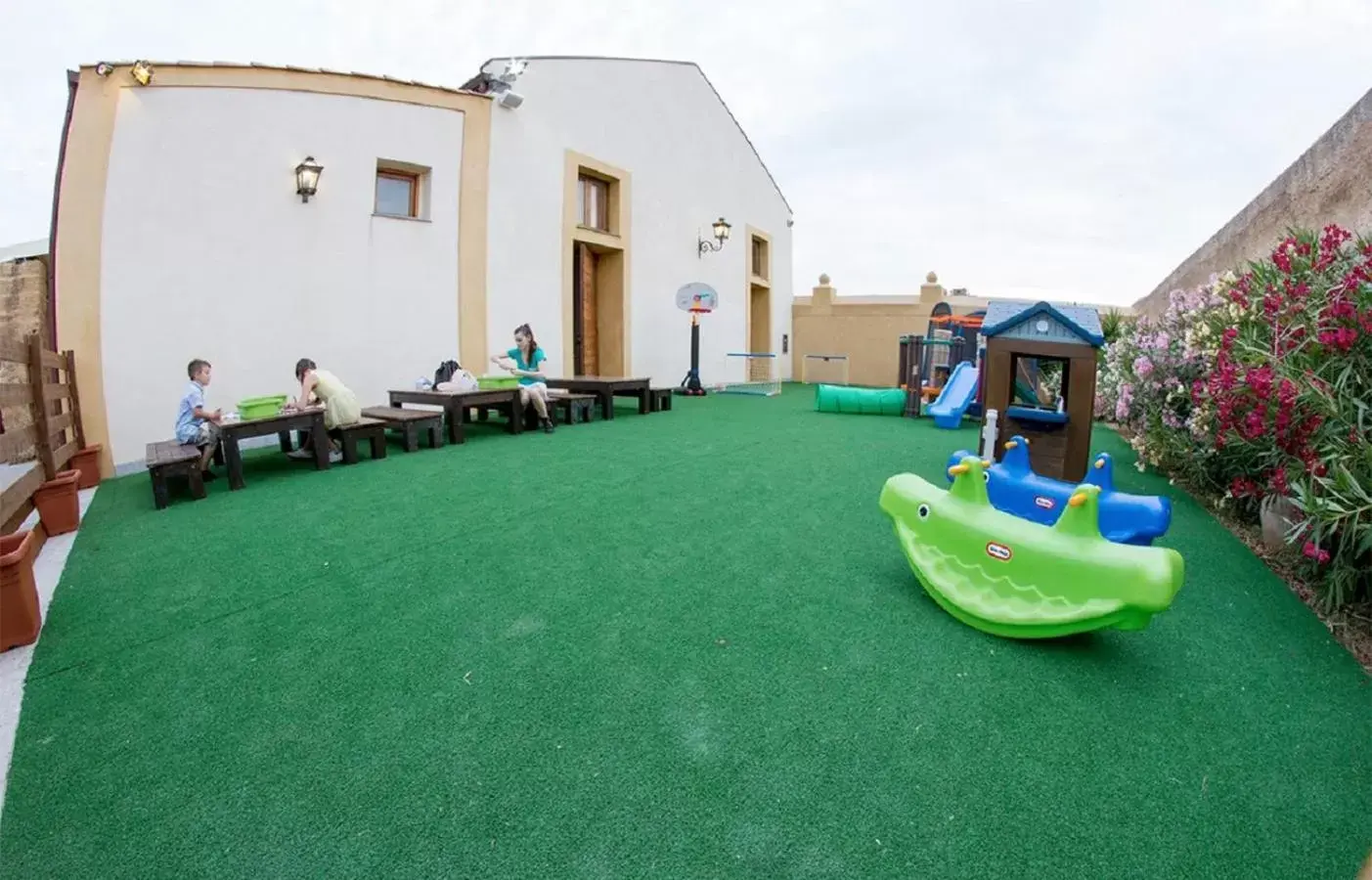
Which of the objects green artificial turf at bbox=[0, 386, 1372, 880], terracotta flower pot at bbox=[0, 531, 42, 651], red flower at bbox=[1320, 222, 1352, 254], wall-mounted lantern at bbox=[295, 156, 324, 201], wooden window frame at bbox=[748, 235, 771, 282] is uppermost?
wooden window frame at bbox=[748, 235, 771, 282]

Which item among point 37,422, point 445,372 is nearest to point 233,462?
point 37,422

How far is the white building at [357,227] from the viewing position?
5988 mm

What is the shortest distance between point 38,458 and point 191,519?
1.49m

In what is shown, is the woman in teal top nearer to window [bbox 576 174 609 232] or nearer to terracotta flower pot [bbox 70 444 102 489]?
window [bbox 576 174 609 232]

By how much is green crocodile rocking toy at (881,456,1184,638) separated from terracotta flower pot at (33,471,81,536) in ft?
15.6

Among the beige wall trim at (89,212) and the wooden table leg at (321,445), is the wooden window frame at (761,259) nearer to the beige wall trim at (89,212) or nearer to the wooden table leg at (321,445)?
the beige wall trim at (89,212)

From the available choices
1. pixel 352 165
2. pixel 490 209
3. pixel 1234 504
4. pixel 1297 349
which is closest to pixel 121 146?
pixel 352 165

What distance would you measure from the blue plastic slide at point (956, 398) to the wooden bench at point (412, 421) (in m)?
5.82

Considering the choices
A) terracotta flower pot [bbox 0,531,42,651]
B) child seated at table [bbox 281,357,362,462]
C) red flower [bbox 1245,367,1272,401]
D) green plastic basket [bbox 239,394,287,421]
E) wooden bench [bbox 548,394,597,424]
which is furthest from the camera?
wooden bench [bbox 548,394,597,424]

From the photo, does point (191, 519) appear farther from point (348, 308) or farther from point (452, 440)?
point (348, 308)

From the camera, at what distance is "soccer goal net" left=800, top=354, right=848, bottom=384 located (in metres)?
16.1

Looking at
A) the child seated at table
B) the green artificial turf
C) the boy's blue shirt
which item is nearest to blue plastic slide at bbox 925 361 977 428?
the green artificial turf

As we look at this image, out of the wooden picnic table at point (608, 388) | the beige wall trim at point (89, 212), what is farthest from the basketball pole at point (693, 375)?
the beige wall trim at point (89, 212)

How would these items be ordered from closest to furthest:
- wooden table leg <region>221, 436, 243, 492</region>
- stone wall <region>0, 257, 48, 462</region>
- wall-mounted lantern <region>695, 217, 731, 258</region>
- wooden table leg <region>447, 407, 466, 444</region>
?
wooden table leg <region>221, 436, 243, 492</region> → stone wall <region>0, 257, 48, 462</region> → wooden table leg <region>447, 407, 466, 444</region> → wall-mounted lantern <region>695, 217, 731, 258</region>
